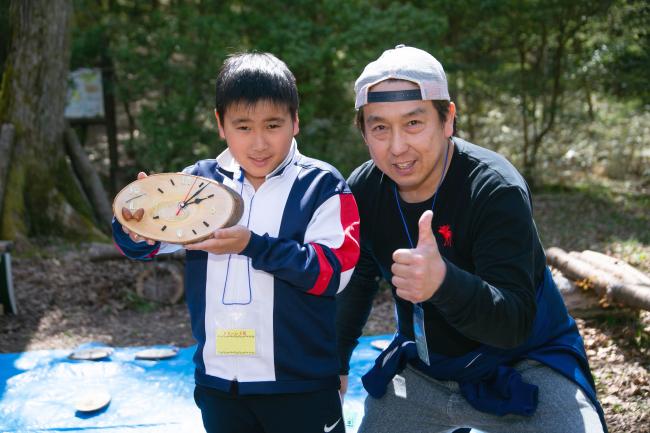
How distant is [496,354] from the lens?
2520 millimetres

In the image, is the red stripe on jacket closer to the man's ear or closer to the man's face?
the man's face

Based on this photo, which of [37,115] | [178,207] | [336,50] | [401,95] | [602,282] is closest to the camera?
[178,207]

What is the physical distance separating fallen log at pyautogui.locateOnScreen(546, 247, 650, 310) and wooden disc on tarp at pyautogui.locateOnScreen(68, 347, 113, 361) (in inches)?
121

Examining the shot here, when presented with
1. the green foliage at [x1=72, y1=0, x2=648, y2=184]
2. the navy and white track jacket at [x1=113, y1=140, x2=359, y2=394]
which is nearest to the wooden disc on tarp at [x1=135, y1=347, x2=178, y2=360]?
the navy and white track jacket at [x1=113, y1=140, x2=359, y2=394]

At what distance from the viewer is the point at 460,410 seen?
2553 millimetres

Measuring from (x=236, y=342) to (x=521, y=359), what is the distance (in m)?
1.01

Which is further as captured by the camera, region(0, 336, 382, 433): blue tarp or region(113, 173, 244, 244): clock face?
region(0, 336, 382, 433): blue tarp

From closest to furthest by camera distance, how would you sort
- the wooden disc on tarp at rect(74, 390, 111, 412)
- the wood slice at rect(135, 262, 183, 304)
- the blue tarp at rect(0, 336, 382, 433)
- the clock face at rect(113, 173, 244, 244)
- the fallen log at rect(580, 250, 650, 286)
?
the clock face at rect(113, 173, 244, 244), the blue tarp at rect(0, 336, 382, 433), the wooden disc on tarp at rect(74, 390, 111, 412), the fallen log at rect(580, 250, 650, 286), the wood slice at rect(135, 262, 183, 304)

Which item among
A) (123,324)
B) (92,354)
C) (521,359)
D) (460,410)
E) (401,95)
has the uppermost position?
(401,95)

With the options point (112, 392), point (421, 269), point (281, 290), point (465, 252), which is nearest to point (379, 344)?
point (112, 392)

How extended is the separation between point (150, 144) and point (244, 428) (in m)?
8.10

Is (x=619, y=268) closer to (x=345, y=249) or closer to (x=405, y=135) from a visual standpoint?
(x=405, y=135)

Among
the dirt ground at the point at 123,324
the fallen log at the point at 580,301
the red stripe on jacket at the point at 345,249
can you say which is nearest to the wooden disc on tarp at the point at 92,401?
the dirt ground at the point at 123,324

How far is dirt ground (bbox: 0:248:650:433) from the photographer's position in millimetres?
3867
